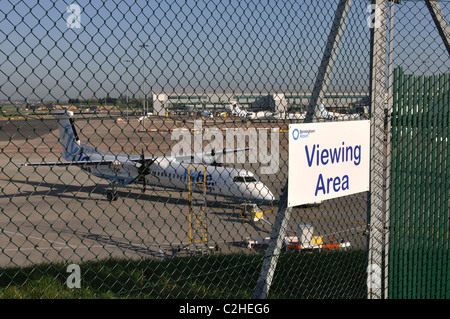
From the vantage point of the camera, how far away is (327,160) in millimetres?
3947

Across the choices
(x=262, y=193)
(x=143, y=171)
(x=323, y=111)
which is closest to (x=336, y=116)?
(x=323, y=111)

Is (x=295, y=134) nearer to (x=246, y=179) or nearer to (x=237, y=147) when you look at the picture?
(x=246, y=179)

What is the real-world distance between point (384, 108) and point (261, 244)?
29.7ft

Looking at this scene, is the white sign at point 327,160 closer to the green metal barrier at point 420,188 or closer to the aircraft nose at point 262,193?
the green metal barrier at point 420,188

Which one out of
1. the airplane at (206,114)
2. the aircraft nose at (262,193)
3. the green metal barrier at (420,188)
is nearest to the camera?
the airplane at (206,114)

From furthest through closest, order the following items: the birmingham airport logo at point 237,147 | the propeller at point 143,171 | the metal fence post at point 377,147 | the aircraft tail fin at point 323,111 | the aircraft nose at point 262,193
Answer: the aircraft nose at point 262,193 → the propeller at point 143,171 → the birmingham airport logo at point 237,147 → the metal fence post at point 377,147 → the aircraft tail fin at point 323,111

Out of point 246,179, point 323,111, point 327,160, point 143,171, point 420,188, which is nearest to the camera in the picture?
Result: point 327,160

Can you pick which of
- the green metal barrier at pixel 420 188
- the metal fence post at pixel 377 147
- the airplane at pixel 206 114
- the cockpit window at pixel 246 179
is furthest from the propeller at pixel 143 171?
the cockpit window at pixel 246 179

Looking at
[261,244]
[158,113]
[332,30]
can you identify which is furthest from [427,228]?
[261,244]

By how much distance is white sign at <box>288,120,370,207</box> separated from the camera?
3660 mm

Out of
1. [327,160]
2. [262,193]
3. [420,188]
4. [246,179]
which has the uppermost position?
[327,160]

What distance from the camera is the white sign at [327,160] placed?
12.0 ft

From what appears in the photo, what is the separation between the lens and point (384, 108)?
445 cm
